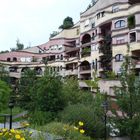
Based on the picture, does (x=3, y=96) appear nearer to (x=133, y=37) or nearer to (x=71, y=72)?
(x=133, y=37)

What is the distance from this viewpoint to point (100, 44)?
55531 millimetres

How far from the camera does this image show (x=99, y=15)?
2248 inches

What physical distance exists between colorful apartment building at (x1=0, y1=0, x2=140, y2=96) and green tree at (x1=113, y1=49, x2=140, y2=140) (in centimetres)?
1645

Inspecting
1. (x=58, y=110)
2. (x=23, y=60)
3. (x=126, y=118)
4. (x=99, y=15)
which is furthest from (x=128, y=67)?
(x=23, y=60)

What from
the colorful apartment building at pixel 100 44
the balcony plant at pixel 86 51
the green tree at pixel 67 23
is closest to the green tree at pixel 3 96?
the colorful apartment building at pixel 100 44

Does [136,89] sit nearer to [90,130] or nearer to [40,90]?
[90,130]

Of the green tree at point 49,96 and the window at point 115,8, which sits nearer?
the green tree at point 49,96

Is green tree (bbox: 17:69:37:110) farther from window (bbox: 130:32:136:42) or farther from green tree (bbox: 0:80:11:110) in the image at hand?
window (bbox: 130:32:136:42)

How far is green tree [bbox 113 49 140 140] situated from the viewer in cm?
1989

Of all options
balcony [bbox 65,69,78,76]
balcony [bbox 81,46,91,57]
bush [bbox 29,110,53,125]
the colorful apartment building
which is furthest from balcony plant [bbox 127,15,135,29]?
bush [bbox 29,110,53,125]

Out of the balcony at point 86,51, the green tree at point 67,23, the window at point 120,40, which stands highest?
the green tree at point 67,23

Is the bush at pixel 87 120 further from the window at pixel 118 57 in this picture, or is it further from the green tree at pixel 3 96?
the window at pixel 118 57

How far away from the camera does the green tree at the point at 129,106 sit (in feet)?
65.3

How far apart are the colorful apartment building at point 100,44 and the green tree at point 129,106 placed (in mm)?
16453
